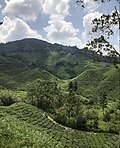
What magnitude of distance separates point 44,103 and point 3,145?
4687 inches

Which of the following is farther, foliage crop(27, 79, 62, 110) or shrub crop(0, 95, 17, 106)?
foliage crop(27, 79, 62, 110)

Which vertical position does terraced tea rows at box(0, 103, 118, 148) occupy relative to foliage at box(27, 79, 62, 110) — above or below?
below

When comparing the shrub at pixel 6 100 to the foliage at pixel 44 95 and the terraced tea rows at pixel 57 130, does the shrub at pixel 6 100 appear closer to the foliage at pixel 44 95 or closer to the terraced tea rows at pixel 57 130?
the foliage at pixel 44 95

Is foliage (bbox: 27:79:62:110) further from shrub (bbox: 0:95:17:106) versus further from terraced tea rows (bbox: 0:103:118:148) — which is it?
terraced tea rows (bbox: 0:103:118:148)

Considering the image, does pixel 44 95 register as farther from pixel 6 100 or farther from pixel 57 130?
pixel 57 130

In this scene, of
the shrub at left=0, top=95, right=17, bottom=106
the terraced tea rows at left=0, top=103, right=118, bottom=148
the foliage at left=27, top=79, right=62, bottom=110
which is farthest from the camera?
the foliage at left=27, top=79, right=62, bottom=110

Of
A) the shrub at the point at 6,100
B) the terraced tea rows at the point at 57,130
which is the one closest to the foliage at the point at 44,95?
the shrub at the point at 6,100

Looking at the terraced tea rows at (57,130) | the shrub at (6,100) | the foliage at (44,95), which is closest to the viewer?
the terraced tea rows at (57,130)

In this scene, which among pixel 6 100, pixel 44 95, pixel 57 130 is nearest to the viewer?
pixel 57 130

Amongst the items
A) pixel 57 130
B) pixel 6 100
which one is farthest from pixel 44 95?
pixel 57 130

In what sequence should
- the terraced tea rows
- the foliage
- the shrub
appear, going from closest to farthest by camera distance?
the terraced tea rows
the shrub
the foliage

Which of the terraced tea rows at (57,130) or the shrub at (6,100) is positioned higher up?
the shrub at (6,100)

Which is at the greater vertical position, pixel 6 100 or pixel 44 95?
pixel 44 95

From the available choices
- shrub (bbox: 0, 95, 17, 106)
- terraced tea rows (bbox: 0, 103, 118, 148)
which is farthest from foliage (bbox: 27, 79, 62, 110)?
terraced tea rows (bbox: 0, 103, 118, 148)
